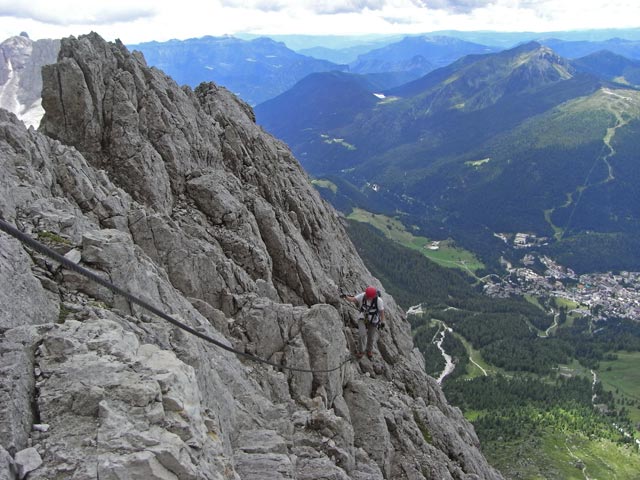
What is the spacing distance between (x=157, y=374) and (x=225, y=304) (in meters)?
17.6

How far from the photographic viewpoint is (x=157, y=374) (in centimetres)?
1385

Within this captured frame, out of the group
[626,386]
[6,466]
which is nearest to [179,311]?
[6,466]

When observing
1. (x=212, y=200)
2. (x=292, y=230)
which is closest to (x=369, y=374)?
(x=292, y=230)

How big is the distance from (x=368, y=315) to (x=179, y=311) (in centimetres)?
1542

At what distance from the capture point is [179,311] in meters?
23.1

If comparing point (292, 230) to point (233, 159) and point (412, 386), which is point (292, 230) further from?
point (412, 386)

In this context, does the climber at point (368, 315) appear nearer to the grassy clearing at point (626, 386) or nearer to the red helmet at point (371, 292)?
the red helmet at point (371, 292)

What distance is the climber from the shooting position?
32.8 meters

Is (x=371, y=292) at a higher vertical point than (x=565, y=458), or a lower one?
higher

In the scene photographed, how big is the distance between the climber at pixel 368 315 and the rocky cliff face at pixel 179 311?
1.78 m

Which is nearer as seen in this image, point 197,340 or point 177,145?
point 197,340

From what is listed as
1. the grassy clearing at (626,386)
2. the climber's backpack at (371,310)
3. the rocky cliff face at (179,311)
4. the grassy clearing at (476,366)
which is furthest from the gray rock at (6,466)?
the grassy clearing at (626,386)

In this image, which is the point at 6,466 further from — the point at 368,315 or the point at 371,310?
the point at 368,315

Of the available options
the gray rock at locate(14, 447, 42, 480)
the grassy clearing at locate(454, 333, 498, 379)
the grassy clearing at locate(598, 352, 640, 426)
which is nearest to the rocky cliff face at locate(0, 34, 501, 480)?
the gray rock at locate(14, 447, 42, 480)
